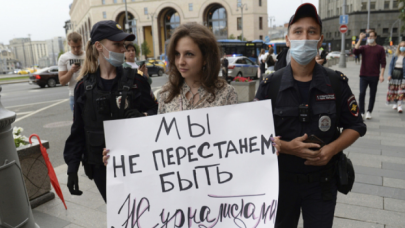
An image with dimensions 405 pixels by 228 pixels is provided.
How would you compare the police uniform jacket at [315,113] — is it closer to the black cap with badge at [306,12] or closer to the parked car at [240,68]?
the black cap with badge at [306,12]

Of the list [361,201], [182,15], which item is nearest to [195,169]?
[361,201]

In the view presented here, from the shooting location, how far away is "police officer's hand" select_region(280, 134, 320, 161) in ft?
6.06

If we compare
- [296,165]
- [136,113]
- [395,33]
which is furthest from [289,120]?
[395,33]

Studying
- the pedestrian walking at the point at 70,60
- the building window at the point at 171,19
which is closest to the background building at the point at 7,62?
the building window at the point at 171,19

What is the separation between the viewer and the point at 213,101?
2031mm

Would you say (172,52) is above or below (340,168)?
above

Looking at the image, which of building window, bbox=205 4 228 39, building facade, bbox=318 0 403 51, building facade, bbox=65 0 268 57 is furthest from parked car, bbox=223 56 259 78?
building facade, bbox=318 0 403 51

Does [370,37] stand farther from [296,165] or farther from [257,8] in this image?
[257,8]

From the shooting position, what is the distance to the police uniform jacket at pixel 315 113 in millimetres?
1916

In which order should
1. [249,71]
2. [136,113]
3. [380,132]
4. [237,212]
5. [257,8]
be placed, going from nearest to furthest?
[237,212] < [136,113] < [380,132] < [249,71] < [257,8]

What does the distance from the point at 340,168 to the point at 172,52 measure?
131 centimetres

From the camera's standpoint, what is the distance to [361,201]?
360cm

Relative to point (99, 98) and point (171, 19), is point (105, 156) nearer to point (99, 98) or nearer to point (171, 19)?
point (99, 98)

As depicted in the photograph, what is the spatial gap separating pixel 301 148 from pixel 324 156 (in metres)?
0.15
